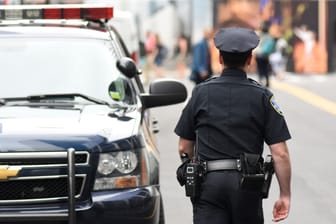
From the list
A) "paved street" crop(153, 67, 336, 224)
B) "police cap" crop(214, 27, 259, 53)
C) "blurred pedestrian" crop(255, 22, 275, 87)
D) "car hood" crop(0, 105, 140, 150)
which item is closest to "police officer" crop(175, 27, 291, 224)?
"police cap" crop(214, 27, 259, 53)

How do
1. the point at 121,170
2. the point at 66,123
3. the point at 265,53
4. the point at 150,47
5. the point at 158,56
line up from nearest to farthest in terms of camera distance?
the point at 121,170 < the point at 66,123 < the point at 265,53 < the point at 150,47 < the point at 158,56

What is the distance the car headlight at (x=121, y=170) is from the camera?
211 inches

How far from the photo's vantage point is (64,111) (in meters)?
5.97

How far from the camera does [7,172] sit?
522 cm

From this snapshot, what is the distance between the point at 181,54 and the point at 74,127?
1265 inches

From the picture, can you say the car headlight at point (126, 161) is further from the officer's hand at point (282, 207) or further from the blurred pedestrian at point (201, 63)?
the blurred pedestrian at point (201, 63)

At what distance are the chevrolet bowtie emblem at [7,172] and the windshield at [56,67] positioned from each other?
1191mm

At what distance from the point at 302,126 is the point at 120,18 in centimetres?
481

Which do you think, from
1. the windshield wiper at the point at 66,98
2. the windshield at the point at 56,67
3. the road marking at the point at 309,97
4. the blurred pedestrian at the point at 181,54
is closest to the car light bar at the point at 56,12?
the windshield at the point at 56,67

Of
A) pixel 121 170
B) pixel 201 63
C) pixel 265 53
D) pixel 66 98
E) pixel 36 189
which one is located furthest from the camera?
pixel 265 53

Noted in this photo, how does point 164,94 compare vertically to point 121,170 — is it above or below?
above

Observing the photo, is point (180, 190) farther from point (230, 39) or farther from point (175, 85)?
point (230, 39)

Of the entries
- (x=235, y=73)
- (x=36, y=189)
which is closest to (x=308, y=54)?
(x=36, y=189)

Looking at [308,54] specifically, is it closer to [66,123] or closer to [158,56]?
[158,56]
